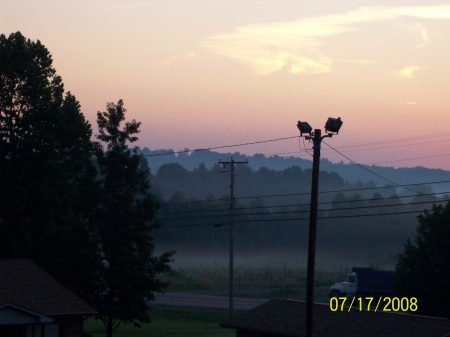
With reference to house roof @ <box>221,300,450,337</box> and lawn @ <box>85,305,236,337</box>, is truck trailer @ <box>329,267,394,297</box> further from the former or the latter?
→ house roof @ <box>221,300,450,337</box>

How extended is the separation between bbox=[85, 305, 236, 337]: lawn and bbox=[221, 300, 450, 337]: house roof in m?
15.3

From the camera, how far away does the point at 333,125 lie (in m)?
28.0

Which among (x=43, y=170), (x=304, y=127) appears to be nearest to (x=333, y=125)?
(x=304, y=127)

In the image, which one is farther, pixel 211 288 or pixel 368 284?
pixel 211 288

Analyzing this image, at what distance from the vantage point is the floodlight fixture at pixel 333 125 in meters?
28.0

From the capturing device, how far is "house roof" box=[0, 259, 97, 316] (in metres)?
36.2

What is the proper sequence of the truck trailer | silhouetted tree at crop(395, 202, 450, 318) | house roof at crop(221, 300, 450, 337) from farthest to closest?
the truck trailer, silhouetted tree at crop(395, 202, 450, 318), house roof at crop(221, 300, 450, 337)

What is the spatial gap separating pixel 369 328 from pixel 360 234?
4500 inches

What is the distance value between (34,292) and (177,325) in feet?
88.0

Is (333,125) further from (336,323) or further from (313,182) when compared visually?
(336,323)

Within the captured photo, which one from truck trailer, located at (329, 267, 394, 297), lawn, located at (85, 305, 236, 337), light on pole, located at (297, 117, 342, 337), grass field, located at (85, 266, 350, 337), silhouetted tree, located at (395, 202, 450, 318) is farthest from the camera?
truck trailer, located at (329, 267, 394, 297)

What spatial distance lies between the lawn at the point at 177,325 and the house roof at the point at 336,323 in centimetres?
1527

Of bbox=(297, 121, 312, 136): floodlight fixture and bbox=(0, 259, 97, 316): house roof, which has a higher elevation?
bbox=(297, 121, 312, 136): floodlight fixture

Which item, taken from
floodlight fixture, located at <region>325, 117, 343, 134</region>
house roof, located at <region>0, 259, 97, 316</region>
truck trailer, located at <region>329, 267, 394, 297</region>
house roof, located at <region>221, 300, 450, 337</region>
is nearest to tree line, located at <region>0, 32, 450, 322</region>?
house roof, located at <region>0, 259, 97, 316</region>
